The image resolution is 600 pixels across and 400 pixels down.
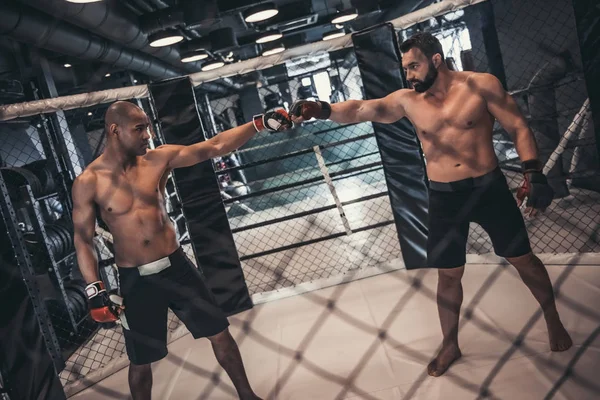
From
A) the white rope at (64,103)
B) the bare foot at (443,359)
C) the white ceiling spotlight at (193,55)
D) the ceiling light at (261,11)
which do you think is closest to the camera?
the bare foot at (443,359)

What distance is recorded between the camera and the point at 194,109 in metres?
3.18

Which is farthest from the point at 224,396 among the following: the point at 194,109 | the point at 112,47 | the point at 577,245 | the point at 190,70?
the point at 190,70

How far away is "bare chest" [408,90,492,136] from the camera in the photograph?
197 cm

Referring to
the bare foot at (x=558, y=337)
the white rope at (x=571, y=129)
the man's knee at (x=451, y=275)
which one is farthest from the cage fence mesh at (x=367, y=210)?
the bare foot at (x=558, y=337)

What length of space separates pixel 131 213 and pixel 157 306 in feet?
1.37

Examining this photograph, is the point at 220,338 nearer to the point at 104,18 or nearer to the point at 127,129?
the point at 127,129

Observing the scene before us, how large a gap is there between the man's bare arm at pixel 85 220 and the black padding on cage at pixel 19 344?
502 millimetres

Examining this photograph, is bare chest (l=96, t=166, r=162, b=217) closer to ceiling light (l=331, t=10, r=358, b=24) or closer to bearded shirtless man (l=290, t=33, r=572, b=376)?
bearded shirtless man (l=290, t=33, r=572, b=376)

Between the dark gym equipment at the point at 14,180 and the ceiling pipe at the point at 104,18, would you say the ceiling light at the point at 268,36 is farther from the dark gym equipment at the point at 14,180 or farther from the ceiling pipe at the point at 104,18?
the dark gym equipment at the point at 14,180

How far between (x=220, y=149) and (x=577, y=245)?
A: 2.60m

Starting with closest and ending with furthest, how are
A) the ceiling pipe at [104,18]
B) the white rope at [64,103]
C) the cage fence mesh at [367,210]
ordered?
1. the white rope at [64,103]
2. the ceiling pipe at [104,18]
3. the cage fence mesh at [367,210]

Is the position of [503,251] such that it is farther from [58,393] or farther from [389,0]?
[389,0]

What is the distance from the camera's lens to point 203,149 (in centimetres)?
226

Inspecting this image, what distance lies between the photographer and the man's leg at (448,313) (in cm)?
209
